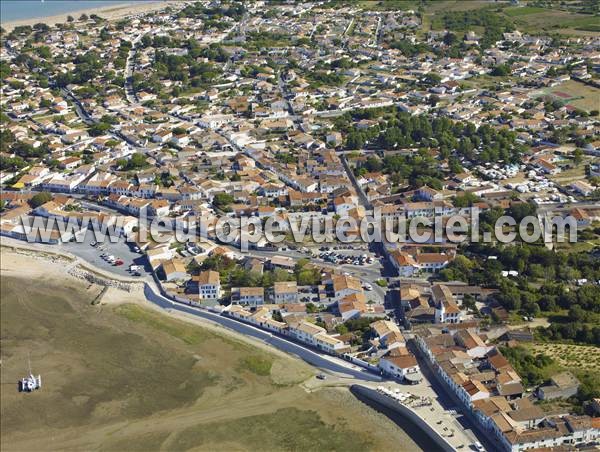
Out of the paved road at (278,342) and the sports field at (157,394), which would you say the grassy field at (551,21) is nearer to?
the paved road at (278,342)

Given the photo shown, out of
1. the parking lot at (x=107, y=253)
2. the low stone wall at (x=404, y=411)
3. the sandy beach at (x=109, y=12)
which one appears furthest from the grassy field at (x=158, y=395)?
the sandy beach at (x=109, y=12)

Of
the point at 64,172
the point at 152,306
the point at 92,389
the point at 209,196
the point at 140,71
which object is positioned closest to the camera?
the point at 92,389

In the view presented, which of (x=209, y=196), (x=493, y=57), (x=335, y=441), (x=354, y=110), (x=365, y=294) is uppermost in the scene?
(x=493, y=57)

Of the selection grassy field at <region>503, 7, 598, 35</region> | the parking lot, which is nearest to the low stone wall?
the parking lot

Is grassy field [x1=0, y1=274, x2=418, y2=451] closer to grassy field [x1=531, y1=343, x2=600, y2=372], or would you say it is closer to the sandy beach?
grassy field [x1=531, y1=343, x2=600, y2=372]

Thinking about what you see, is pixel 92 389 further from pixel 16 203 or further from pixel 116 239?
pixel 16 203

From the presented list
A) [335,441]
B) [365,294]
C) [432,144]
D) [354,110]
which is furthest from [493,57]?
[335,441]

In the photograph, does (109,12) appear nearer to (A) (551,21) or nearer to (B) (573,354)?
(A) (551,21)
